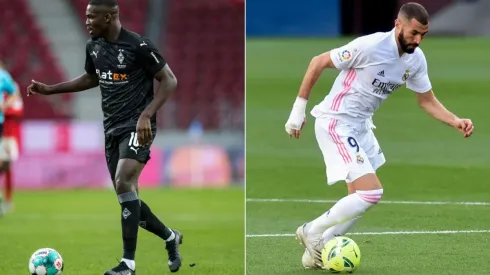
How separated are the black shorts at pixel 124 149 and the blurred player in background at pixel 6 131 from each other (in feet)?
23.2

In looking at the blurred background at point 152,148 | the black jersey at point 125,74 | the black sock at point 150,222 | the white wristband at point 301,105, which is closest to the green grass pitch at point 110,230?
the blurred background at point 152,148

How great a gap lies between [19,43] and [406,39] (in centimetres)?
2070

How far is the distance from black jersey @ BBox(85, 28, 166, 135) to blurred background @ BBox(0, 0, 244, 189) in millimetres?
14008

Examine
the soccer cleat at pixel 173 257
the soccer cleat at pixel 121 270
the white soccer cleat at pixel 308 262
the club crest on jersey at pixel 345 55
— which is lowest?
the soccer cleat at pixel 173 257

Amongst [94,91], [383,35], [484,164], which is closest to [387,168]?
[484,164]

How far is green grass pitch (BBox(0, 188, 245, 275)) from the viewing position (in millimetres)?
8734

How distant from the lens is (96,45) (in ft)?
24.5

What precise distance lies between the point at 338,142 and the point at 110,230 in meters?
5.74

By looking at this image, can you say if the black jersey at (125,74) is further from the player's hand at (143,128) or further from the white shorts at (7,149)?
the white shorts at (7,149)

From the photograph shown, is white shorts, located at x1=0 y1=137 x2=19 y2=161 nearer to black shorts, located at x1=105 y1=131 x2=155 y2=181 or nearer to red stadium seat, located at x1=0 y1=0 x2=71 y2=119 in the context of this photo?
black shorts, located at x1=105 y1=131 x2=155 y2=181

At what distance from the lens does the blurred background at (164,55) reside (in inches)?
853

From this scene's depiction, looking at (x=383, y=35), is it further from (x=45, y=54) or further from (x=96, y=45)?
(x=45, y=54)

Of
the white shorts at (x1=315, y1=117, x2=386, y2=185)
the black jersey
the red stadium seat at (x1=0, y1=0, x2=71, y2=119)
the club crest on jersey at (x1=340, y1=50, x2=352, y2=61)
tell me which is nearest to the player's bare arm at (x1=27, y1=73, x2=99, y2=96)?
the black jersey

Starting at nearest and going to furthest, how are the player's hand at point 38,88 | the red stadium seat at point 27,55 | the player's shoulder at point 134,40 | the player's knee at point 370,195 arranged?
the player's knee at point 370,195
the player's shoulder at point 134,40
the player's hand at point 38,88
the red stadium seat at point 27,55
